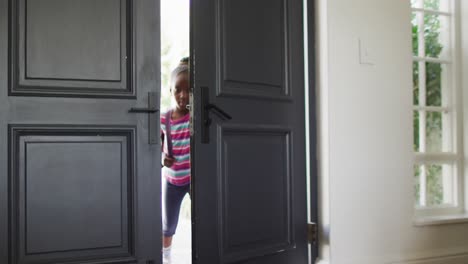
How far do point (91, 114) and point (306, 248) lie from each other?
4.33ft

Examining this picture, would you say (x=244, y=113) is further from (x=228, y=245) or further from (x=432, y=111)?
(x=432, y=111)

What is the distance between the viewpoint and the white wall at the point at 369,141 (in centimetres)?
259

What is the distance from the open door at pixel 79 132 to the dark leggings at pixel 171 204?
108cm

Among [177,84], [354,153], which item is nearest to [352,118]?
[354,153]

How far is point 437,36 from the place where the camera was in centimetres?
312

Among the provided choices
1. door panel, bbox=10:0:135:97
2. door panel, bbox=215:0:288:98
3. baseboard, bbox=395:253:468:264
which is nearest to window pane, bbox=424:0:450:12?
door panel, bbox=215:0:288:98

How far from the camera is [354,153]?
2.64m

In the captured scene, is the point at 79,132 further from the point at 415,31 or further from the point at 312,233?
the point at 415,31

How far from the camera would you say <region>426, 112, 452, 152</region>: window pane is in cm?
305

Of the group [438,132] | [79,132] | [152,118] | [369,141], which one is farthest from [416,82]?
[79,132]

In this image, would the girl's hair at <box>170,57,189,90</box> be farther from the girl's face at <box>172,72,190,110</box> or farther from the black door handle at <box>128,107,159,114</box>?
the black door handle at <box>128,107,159,114</box>

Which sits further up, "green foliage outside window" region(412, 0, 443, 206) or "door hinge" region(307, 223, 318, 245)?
"green foliage outside window" region(412, 0, 443, 206)

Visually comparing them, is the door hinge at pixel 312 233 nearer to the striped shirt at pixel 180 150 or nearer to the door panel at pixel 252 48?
the door panel at pixel 252 48

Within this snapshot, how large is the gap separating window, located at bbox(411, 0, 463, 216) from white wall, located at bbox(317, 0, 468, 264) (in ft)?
0.74
